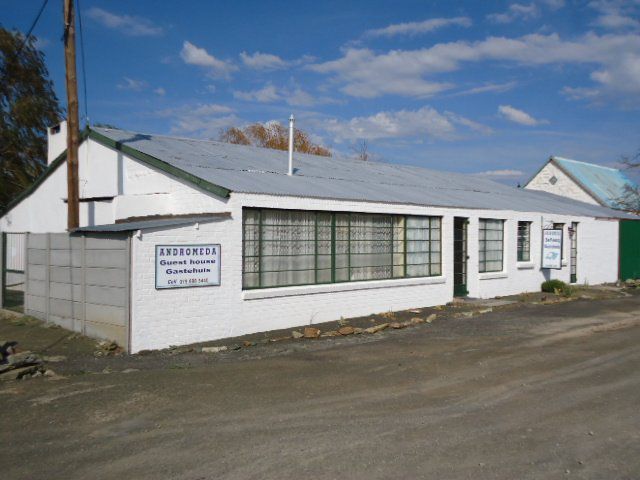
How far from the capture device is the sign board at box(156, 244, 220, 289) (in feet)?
35.6

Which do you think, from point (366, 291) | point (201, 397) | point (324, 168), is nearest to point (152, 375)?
point (201, 397)

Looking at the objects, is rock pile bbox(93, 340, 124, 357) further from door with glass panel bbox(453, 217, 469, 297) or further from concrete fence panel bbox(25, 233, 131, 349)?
door with glass panel bbox(453, 217, 469, 297)

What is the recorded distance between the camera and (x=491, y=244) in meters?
19.6

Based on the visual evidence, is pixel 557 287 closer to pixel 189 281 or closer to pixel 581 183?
pixel 189 281

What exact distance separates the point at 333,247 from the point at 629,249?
18.0 m

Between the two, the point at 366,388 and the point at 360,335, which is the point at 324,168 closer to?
the point at 360,335

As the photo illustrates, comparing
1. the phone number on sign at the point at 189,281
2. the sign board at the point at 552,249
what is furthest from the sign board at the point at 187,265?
the sign board at the point at 552,249

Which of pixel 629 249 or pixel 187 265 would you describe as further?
pixel 629 249

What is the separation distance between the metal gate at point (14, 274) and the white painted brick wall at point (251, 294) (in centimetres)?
531

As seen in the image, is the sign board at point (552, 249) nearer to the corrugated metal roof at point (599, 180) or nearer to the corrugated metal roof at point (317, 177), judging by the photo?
the corrugated metal roof at point (317, 177)

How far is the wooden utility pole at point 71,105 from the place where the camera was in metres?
12.6

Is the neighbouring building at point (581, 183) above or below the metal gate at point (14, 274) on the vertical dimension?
above

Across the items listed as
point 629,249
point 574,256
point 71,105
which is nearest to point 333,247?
point 71,105

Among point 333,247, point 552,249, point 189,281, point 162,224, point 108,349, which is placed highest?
point 162,224
